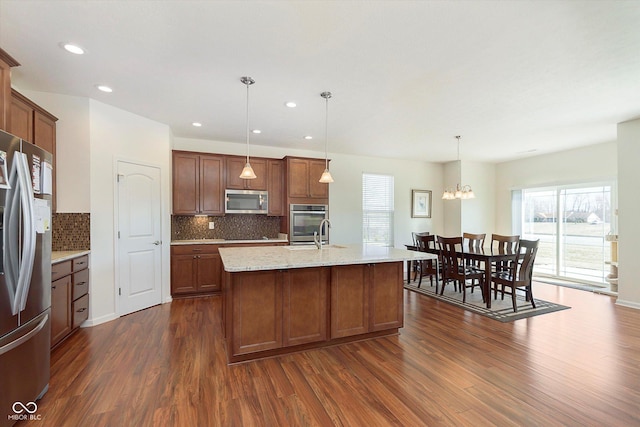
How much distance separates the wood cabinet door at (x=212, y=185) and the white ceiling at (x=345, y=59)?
31.7 inches

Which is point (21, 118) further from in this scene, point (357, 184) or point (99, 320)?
point (357, 184)

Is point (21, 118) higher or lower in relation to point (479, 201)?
higher

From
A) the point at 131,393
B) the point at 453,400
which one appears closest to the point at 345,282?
the point at 453,400

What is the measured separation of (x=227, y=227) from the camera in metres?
5.36

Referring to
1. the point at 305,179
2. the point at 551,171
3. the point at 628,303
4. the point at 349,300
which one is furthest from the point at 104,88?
the point at 551,171

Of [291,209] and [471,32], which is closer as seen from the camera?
[471,32]

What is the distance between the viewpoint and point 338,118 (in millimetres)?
4117

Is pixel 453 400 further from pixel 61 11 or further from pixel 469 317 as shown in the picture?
pixel 61 11

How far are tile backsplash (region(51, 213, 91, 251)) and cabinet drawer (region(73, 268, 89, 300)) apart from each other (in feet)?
1.03

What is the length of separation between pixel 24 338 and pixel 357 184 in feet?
18.3

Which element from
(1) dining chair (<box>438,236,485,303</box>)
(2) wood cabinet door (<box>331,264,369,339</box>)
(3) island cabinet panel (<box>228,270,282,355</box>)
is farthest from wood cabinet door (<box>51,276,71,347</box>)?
(1) dining chair (<box>438,236,485,303</box>)

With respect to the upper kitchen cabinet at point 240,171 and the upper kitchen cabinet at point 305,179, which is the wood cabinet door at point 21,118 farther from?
the upper kitchen cabinet at point 305,179

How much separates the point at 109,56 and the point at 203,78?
766 mm

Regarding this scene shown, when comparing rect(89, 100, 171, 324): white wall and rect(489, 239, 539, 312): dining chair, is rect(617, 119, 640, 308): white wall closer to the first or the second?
rect(489, 239, 539, 312): dining chair
